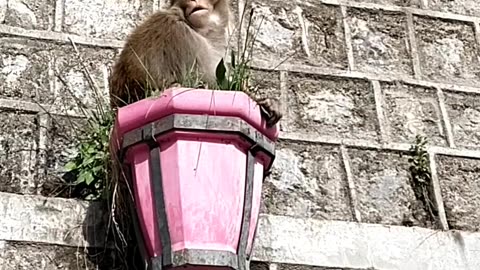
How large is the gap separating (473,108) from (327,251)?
0.74 m

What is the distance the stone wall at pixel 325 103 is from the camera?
2.70m

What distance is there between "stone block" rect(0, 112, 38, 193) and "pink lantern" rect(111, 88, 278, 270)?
35 centimetres

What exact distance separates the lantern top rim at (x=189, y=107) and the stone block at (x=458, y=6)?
1.08m

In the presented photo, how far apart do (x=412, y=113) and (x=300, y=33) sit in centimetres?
43

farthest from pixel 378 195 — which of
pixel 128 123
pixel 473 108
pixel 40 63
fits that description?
pixel 40 63

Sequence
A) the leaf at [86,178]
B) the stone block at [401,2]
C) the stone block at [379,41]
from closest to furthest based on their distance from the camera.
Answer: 1. the leaf at [86,178]
2. the stone block at [379,41]
3. the stone block at [401,2]

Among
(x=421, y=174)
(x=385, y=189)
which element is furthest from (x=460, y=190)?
(x=385, y=189)

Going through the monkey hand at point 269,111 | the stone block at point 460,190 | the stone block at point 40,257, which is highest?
the monkey hand at point 269,111

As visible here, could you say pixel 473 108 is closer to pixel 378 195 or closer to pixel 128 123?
pixel 378 195

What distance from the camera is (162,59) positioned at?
2635 millimetres

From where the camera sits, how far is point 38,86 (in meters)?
2.79

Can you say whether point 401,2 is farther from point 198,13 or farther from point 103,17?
point 103,17

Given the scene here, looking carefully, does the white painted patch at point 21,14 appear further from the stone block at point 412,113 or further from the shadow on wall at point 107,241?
the stone block at point 412,113

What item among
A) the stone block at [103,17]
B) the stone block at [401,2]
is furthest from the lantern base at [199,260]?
the stone block at [401,2]
